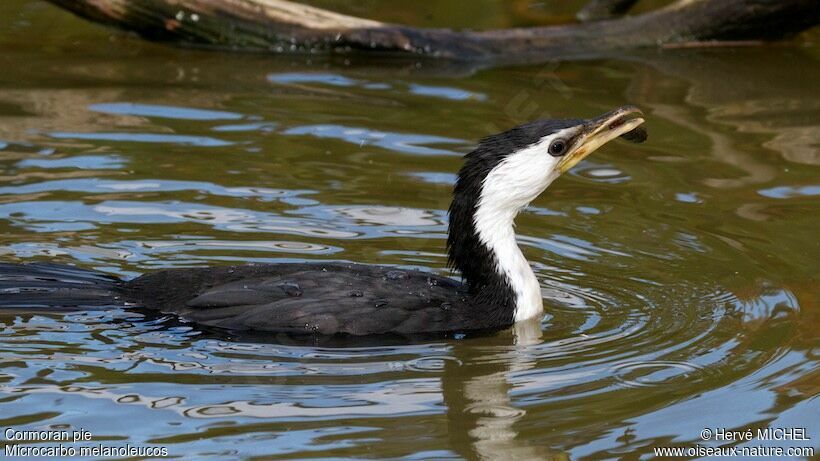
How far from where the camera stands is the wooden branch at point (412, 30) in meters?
13.2

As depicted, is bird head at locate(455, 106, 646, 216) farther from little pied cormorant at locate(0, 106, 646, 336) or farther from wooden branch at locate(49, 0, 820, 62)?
wooden branch at locate(49, 0, 820, 62)

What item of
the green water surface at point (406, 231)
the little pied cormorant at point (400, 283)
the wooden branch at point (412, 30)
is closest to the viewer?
the green water surface at point (406, 231)

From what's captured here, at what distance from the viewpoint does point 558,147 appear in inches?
300

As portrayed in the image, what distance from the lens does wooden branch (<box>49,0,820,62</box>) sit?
43.3ft

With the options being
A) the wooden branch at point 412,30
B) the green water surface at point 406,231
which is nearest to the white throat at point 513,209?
the green water surface at point 406,231

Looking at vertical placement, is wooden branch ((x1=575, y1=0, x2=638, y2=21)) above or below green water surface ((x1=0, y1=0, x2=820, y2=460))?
above

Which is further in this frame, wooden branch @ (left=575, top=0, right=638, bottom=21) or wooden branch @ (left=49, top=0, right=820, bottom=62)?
wooden branch @ (left=575, top=0, right=638, bottom=21)

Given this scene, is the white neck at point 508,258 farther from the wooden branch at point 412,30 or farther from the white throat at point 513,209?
the wooden branch at point 412,30

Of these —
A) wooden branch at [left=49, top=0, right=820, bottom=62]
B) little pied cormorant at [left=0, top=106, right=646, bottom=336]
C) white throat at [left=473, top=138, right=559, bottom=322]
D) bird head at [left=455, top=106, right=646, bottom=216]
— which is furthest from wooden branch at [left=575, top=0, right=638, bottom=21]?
white throat at [left=473, top=138, right=559, bottom=322]

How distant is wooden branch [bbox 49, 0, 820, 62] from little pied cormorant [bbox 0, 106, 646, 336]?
579cm

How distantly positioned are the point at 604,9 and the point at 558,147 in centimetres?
760

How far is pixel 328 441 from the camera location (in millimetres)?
5969

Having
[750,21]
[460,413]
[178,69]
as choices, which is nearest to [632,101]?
[750,21]

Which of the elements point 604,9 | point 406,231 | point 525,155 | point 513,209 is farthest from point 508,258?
point 604,9
